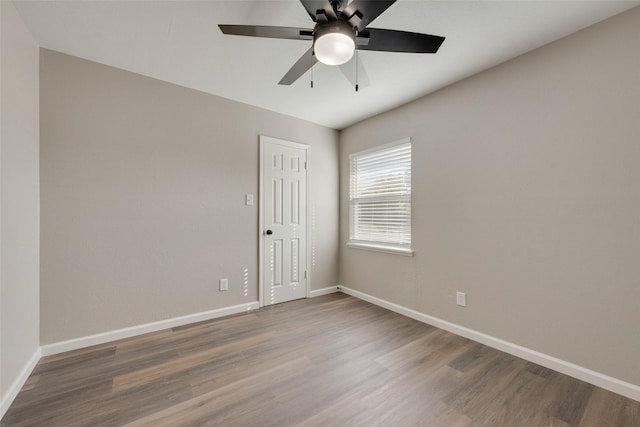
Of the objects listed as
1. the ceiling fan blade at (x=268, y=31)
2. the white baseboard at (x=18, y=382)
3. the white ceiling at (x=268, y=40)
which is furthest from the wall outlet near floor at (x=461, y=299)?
the white baseboard at (x=18, y=382)

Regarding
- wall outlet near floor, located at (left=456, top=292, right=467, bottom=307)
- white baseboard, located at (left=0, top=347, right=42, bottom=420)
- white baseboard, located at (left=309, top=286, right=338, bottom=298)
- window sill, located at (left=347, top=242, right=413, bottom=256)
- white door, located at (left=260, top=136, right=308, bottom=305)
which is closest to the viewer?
white baseboard, located at (left=0, top=347, right=42, bottom=420)

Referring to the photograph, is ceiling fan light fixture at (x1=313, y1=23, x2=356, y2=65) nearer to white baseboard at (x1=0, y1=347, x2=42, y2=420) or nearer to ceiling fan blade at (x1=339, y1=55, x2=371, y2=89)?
ceiling fan blade at (x1=339, y1=55, x2=371, y2=89)

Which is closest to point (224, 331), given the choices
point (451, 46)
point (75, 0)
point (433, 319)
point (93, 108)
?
point (433, 319)

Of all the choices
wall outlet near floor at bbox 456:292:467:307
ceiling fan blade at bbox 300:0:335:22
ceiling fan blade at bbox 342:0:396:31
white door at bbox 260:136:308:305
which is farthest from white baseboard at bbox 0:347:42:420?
wall outlet near floor at bbox 456:292:467:307

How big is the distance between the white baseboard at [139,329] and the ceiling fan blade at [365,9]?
117 inches

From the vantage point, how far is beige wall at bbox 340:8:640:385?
68.8 inches

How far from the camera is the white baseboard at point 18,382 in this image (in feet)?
5.12

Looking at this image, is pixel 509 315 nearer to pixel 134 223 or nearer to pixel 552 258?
pixel 552 258

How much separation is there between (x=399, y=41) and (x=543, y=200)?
1661 millimetres

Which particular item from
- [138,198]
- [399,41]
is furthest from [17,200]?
[399,41]

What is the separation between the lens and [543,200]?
2082mm

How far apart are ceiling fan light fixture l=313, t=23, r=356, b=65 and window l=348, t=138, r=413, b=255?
1.89m

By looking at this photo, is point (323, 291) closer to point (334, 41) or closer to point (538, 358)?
point (538, 358)

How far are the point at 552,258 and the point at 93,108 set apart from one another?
4027mm
